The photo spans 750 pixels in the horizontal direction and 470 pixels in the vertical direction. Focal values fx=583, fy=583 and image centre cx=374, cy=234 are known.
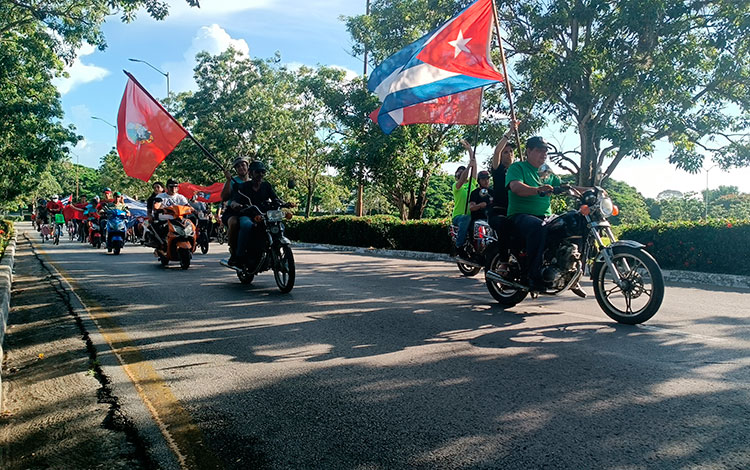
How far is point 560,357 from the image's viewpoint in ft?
15.5

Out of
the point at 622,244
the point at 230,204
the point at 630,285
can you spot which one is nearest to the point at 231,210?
the point at 230,204

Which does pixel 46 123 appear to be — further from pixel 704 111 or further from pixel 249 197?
pixel 704 111

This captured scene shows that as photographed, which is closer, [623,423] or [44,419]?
[623,423]

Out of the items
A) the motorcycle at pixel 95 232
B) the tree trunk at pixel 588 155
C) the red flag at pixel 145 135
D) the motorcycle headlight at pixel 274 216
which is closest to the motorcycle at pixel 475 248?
the motorcycle headlight at pixel 274 216

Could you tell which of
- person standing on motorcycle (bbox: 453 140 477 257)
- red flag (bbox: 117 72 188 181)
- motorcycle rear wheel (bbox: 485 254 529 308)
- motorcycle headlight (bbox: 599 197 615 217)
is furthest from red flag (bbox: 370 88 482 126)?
motorcycle headlight (bbox: 599 197 615 217)

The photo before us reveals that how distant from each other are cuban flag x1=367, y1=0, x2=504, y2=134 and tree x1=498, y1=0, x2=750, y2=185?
4.55 meters

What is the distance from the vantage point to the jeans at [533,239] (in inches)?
253

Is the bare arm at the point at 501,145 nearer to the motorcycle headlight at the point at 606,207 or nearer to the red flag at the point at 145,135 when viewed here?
the motorcycle headlight at the point at 606,207

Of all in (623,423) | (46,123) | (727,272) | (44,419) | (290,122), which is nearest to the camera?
(623,423)

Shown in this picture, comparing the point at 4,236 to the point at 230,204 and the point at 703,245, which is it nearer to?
the point at 230,204

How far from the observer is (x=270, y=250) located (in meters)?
8.93

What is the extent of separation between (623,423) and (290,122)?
1364 inches

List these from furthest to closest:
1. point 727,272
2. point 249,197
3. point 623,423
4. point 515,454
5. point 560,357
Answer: point 727,272 → point 249,197 → point 560,357 → point 623,423 → point 515,454

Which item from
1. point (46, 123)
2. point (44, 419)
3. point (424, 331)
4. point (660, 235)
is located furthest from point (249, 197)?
point (46, 123)
